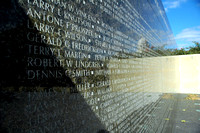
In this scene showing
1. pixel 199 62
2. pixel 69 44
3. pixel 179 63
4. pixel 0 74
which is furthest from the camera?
pixel 179 63

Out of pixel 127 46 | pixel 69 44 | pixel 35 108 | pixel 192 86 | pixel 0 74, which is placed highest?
pixel 127 46

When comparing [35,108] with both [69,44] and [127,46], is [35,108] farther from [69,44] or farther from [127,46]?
[127,46]

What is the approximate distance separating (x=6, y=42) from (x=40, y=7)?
0.37 meters

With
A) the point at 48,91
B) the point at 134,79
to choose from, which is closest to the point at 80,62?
the point at 48,91

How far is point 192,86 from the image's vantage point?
744cm

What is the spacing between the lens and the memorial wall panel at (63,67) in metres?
0.85

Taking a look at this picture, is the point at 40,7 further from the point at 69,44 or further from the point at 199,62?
the point at 199,62

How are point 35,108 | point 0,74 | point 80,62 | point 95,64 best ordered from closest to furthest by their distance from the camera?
point 0,74
point 35,108
point 80,62
point 95,64

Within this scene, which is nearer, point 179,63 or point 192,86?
point 192,86

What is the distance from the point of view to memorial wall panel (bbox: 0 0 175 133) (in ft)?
2.77

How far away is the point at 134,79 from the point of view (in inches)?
111

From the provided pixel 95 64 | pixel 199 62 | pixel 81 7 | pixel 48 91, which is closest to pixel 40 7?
pixel 81 7

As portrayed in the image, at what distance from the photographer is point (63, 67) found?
119cm

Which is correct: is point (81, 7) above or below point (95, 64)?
above
